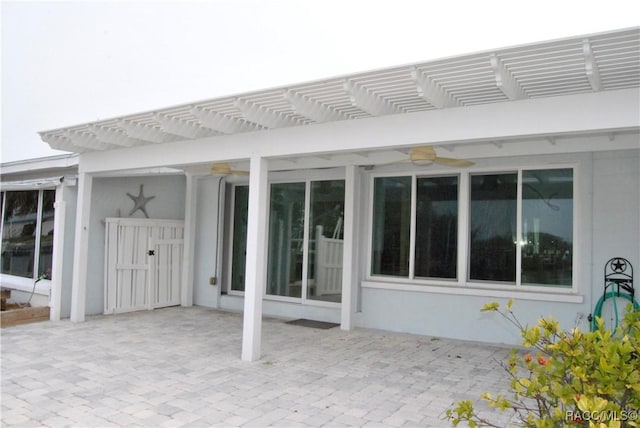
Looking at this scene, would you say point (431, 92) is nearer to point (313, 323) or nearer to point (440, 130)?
point (440, 130)

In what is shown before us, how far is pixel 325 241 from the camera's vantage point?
8.24m

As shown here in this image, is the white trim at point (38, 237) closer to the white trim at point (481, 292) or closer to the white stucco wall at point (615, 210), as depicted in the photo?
the white trim at point (481, 292)

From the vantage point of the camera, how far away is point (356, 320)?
7504mm

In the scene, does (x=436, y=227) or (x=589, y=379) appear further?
(x=436, y=227)

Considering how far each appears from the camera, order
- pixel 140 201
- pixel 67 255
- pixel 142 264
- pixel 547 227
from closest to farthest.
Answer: pixel 547 227 → pixel 67 255 → pixel 142 264 → pixel 140 201

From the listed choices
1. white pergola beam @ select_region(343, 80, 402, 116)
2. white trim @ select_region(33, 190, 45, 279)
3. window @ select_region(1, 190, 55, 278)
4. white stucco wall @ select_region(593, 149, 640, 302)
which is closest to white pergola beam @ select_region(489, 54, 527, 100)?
white pergola beam @ select_region(343, 80, 402, 116)

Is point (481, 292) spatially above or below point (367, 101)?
below

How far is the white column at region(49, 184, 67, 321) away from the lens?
7.63 meters

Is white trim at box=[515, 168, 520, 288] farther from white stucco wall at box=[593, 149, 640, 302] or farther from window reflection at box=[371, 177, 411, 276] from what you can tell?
window reflection at box=[371, 177, 411, 276]

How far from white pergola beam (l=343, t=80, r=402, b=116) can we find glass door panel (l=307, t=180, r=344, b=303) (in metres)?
3.57

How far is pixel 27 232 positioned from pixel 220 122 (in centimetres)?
612

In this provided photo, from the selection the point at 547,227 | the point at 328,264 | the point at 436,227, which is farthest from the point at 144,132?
the point at 547,227

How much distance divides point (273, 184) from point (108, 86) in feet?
31.0

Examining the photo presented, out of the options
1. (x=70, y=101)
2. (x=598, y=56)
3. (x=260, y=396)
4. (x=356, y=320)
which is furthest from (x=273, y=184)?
(x=70, y=101)
